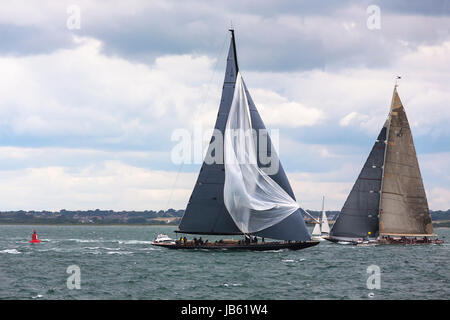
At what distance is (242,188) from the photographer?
66375mm

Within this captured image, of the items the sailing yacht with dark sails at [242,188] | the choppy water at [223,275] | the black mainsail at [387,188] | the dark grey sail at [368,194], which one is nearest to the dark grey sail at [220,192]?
the sailing yacht with dark sails at [242,188]

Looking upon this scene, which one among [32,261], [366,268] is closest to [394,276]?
[366,268]

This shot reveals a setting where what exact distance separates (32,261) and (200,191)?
1725 centimetres

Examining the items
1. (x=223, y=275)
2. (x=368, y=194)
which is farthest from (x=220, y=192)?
(x=368, y=194)

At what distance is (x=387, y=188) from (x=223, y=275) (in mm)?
37397

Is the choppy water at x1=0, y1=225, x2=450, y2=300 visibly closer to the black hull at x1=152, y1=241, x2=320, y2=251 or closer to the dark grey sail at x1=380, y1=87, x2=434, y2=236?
the black hull at x1=152, y1=241, x2=320, y2=251

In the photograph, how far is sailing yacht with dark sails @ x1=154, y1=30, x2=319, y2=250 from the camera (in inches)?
2616

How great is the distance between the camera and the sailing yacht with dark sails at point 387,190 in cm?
8269

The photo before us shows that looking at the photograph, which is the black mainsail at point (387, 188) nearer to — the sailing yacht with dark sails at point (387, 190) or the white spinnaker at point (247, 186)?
the sailing yacht with dark sails at point (387, 190)

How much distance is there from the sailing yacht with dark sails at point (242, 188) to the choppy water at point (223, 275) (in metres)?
2.35

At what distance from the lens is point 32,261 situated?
6444cm

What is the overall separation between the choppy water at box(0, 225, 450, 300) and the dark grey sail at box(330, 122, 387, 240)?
8.82 metres

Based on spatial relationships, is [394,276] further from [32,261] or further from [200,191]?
[32,261]

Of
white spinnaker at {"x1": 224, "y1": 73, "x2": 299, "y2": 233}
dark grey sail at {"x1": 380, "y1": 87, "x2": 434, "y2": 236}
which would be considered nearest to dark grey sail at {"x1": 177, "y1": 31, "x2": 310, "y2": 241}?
white spinnaker at {"x1": 224, "y1": 73, "x2": 299, "y2": 233}
